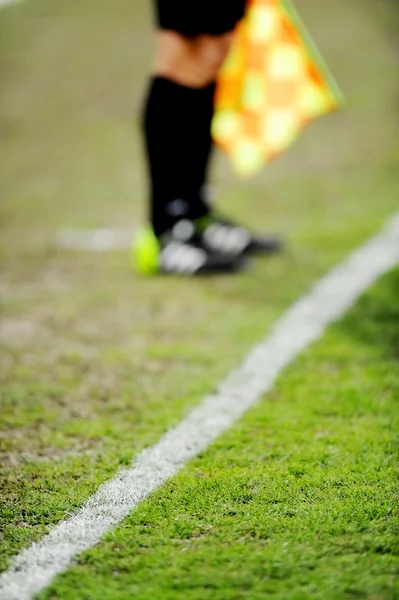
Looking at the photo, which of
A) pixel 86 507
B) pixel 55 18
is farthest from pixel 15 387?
pixel 55 18

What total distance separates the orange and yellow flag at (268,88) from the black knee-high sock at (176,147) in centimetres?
22

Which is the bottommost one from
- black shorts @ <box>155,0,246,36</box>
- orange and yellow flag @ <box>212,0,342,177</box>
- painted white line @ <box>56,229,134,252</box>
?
painted white line @ <box>56,229,134,252</box>

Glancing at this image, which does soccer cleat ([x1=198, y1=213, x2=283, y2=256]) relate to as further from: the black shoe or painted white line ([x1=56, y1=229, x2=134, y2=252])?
painted white line ([x1=56, y1=229, x2=134, y2=252])

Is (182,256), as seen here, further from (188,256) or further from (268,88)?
(268,88)

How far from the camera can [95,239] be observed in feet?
10.2

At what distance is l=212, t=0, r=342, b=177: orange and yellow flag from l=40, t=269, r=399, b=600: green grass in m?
1.48

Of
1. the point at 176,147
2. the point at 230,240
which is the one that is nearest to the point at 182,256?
the point at 230,240

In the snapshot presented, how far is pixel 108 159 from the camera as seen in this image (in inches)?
176

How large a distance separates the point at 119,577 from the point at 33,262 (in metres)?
1.88

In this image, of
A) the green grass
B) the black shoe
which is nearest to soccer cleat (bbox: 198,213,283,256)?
the black shoe

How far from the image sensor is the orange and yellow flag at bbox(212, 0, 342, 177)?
9.39 ft

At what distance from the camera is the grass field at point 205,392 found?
3.62ft

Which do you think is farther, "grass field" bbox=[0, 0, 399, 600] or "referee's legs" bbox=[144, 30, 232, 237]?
"referee's legs" bbox=[144, 30, 232, 237]

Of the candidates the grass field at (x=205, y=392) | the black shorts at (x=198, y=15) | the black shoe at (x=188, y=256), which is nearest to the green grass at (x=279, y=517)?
the grass field at (x=205, y=392)
